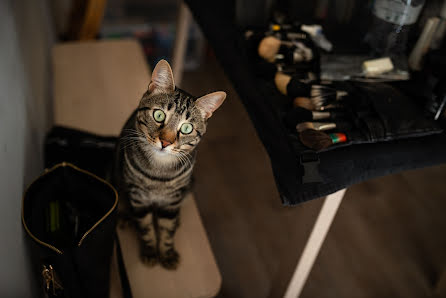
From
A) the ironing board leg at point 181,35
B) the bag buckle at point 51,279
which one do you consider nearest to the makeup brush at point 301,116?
the bag buckle at point 51,279

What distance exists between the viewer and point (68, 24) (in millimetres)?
1816

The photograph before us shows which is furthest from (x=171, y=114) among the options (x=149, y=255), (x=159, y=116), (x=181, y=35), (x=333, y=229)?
(x=333, y=229)

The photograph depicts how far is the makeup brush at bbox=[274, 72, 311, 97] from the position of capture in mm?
901

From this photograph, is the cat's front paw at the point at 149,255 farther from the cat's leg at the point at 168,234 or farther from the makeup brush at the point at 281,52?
the makeup brush at the point at 281,52

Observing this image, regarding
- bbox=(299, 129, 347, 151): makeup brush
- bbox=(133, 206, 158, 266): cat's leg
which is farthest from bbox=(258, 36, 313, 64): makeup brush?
bbox=(133, 206, 158, 266): cat's leg

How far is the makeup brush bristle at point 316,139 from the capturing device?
81cm

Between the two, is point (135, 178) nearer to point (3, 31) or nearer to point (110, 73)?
point (3, 31)

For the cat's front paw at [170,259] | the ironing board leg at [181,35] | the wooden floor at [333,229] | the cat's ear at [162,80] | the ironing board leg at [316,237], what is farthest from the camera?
the ironing board leg at [181,35]

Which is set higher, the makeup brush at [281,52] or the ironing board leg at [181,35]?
the makeup brush at [281,52]

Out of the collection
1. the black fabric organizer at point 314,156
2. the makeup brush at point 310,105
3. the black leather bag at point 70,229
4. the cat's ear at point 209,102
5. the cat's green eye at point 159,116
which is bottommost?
the black leather bag at point 70,229

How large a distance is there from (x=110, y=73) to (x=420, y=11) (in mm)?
1037

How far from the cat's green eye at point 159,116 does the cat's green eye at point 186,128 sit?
0.04 metres

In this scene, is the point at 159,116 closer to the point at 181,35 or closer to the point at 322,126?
the point at 322,126

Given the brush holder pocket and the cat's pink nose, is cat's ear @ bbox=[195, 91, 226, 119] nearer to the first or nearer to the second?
the cat's pink nose
